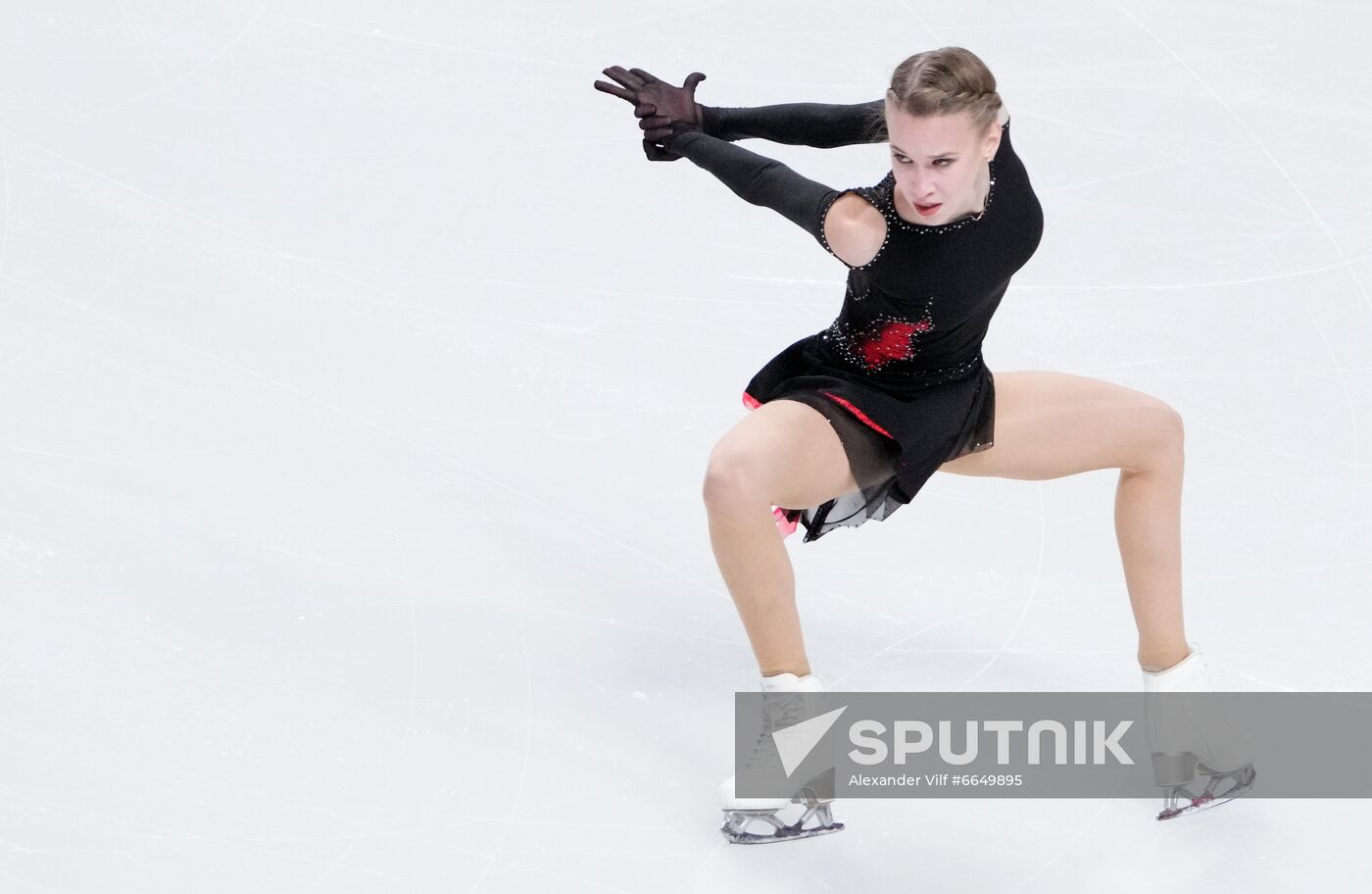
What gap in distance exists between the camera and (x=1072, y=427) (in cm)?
287

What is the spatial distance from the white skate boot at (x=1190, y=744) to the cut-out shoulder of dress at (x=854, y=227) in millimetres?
918

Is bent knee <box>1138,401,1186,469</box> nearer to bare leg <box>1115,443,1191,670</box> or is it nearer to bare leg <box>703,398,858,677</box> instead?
bare leg <box>1115,443,1191,670</box>

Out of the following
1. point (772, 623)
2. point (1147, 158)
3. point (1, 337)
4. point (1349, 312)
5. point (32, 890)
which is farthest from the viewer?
point (1147, 158)

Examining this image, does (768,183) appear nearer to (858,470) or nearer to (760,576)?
(858,470)

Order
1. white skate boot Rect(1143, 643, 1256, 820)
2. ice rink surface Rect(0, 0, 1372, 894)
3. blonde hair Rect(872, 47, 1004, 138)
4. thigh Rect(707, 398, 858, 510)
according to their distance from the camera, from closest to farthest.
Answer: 1. blonde hair Rect(872, 47, 1004, 138)
2. thigh Rect(707, 398, 858, 510)
3. ice rink surface Rect(0, 0, 1372, 894)
4. white skate boot Rect(1143, 643, 1256, 820)

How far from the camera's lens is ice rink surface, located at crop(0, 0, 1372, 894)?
2.71 meters

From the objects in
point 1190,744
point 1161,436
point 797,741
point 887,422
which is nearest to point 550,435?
point 887,422

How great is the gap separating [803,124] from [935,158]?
438 millimetres

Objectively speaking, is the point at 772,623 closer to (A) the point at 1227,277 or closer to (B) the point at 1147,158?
(A) the point at 1227,277

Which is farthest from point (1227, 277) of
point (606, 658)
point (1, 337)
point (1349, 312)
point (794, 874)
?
point (1, 337)

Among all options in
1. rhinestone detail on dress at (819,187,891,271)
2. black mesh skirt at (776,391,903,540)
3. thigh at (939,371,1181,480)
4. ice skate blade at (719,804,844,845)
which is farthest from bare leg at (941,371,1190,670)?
ice skate blade at (719,804,844,845)

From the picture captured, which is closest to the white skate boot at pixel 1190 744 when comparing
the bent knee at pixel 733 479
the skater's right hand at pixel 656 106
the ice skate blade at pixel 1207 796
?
the ice skate blade at pixel 1207 796

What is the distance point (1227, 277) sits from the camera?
14.4 ft

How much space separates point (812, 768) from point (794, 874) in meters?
0.17
